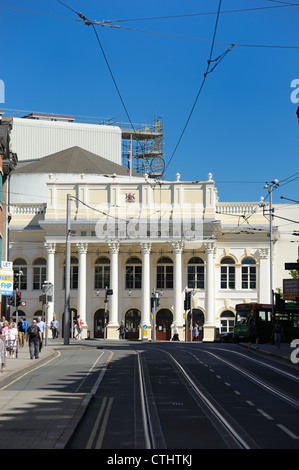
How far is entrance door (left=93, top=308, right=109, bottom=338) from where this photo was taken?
80.5m

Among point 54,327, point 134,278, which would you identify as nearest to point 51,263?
point 134,278

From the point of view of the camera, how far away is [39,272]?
82750 mm

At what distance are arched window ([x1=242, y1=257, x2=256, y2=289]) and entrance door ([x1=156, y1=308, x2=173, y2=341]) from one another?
7.50 meters

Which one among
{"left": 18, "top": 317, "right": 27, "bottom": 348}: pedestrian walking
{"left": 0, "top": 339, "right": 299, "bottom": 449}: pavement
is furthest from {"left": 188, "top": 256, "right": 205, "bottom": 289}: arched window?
{"left": 0, "top": 339, "right": 299, "bottom": 449}: pavement

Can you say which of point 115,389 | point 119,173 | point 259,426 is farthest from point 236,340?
point 259,426

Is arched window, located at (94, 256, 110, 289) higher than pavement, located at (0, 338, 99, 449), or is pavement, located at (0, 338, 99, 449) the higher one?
arched window, located at (94, 256, 110, 289)

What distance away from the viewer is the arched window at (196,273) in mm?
81125

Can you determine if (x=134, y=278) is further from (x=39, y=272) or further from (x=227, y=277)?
(x=39, y=272)

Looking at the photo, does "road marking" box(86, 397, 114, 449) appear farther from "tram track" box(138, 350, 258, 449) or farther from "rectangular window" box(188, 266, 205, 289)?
"rectangular window" box(188, 266, 205, 289)

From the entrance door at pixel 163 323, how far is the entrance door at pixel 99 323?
16.7ft

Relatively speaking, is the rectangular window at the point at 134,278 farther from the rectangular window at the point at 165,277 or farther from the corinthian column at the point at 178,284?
the corinthian column at the point at 178,284

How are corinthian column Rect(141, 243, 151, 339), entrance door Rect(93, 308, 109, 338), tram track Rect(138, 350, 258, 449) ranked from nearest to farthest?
tram track Rect(138, 350, 258, 449), corinthian column Rect(141, 243, 151, 339), entrance door Rect(93, 308, 109, 338)
